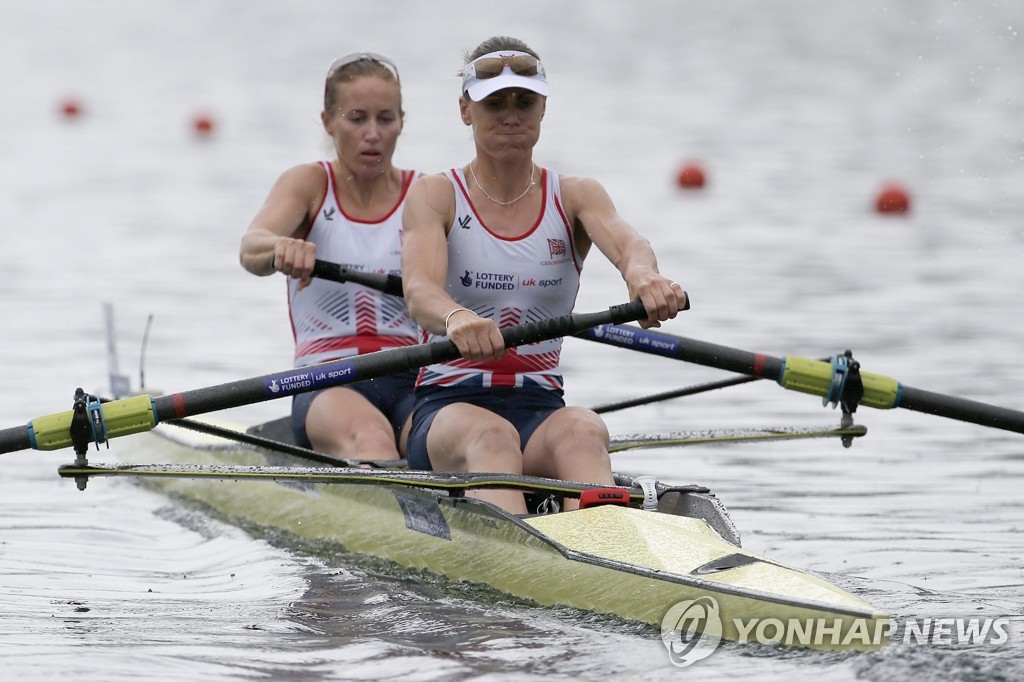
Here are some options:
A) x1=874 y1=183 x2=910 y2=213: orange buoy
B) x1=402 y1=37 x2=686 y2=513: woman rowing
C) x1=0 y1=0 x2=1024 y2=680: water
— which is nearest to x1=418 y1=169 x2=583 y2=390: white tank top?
x1=402 y1=37 x2=686 y2=513: woman rowing

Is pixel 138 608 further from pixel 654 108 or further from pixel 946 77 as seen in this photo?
pixel 946 77

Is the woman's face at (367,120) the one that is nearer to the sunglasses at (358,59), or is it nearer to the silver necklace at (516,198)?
the sunglasses at (358,59)

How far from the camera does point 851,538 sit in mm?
6465

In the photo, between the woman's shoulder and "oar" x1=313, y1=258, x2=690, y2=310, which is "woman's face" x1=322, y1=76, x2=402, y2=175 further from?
the woman's shoulder

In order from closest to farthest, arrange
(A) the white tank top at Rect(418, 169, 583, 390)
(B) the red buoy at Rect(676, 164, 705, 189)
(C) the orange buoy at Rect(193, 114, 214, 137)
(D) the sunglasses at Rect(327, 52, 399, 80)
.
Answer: (A) the white tank top at Rect(418, 169, 583, 390) < (D) the sunglasses at Rect(327, 52, 399, 80) < (B) the red buoy at Rect(676, 164, 705, 189) < (C) the orange buoy at Rect(193, 114, 214, 137)

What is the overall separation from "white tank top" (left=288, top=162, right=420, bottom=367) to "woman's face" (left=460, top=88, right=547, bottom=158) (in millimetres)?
1454

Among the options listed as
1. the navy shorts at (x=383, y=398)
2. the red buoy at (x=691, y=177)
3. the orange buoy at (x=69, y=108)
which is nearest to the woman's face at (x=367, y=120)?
the navy shorts at (x=383, y=398)

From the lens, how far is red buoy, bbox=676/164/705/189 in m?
18.3

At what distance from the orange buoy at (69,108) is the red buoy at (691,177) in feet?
42.4

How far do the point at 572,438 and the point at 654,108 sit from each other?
22821mm

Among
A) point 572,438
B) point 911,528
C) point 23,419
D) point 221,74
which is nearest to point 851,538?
point 911,528

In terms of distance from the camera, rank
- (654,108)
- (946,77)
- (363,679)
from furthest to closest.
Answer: (946,77) → (654,108) → (363,679)

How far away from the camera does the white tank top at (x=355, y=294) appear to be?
22.7 feet

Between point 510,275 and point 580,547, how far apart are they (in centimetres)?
121
